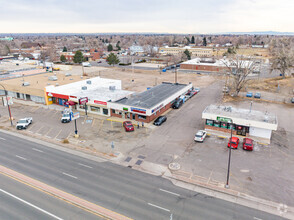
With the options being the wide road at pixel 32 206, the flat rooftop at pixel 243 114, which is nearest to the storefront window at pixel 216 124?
the flat rooftop at pixel 243 114

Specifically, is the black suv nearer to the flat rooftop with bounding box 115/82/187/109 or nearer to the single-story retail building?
the flat rooftop with bounding box 115/82/187/109

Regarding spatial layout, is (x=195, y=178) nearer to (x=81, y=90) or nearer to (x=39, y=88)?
(x=81, y=90)

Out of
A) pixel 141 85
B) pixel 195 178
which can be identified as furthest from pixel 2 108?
pixel 195 178

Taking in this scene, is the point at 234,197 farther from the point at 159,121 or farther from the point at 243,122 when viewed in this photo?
the point at 159,121

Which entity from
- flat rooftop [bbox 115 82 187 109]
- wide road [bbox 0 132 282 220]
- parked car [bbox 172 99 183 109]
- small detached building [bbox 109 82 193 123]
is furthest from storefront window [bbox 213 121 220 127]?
wide road [bbox 0 132 282 220]

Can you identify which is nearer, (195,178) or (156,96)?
(195,178)

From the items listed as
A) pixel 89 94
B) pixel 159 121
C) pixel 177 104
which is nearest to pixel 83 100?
pixel 89 94

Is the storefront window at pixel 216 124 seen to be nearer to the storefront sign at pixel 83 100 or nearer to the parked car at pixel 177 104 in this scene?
the parked car at pixel 177 104
